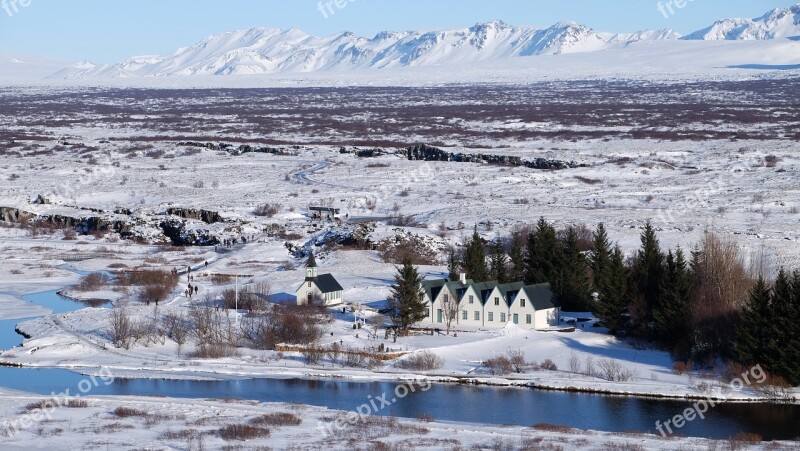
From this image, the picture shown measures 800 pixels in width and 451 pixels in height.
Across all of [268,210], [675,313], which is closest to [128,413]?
[675,313]

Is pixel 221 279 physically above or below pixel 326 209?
below

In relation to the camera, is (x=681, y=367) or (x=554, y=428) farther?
(x=681, y=367)

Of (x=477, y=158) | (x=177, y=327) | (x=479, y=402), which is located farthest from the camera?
(x=477, y=158)

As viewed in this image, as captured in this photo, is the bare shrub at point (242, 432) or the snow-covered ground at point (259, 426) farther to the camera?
the bare shrub at point (242, 432)

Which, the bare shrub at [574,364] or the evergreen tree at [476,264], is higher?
the evergreen tree at [476,264]

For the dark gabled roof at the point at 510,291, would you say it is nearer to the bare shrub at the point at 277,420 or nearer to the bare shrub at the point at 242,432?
the bare shrub at the point at 277,420

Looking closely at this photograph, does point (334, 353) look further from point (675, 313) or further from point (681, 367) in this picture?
point (675, 313)

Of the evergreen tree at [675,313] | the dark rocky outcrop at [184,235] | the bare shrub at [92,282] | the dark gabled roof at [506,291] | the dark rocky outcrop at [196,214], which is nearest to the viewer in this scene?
the evergreen tree at [675,313]
